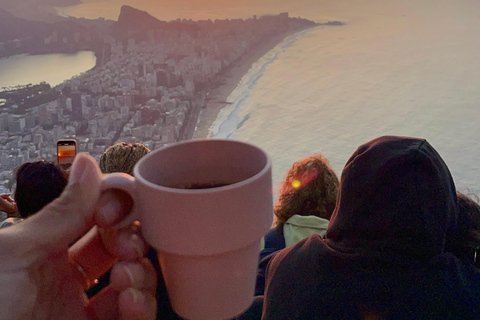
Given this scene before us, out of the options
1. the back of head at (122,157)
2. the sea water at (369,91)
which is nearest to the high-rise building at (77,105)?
the sea water at (369,91)

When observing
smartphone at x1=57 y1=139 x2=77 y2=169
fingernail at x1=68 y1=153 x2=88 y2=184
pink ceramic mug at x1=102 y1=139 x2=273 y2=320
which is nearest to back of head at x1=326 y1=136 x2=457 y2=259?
pink ceramic mug at x1=102 y1=139 x2=273 y2=320

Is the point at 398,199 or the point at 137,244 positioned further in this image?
the point at 398,199

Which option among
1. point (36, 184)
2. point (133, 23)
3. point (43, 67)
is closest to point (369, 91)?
point (133, 23)

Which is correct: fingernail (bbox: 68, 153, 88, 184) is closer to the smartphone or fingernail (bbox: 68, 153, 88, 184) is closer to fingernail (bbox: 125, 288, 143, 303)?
fingernail (bbox: 125, 288, 143, 303)

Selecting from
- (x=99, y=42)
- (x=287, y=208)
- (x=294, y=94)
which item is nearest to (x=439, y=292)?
(x=287, y=208)

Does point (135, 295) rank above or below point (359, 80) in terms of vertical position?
above

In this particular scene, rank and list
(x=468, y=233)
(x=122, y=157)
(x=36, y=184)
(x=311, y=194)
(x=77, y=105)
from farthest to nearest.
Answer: (x=77, y=105) < (x=311, y=194) < (x=122, y=157) < (x=468, y=233) < (x=36, y=184)

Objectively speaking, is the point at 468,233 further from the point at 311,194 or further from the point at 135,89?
the point at 135,89

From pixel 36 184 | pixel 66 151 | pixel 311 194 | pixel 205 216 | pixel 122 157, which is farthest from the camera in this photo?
pixel 311 194
